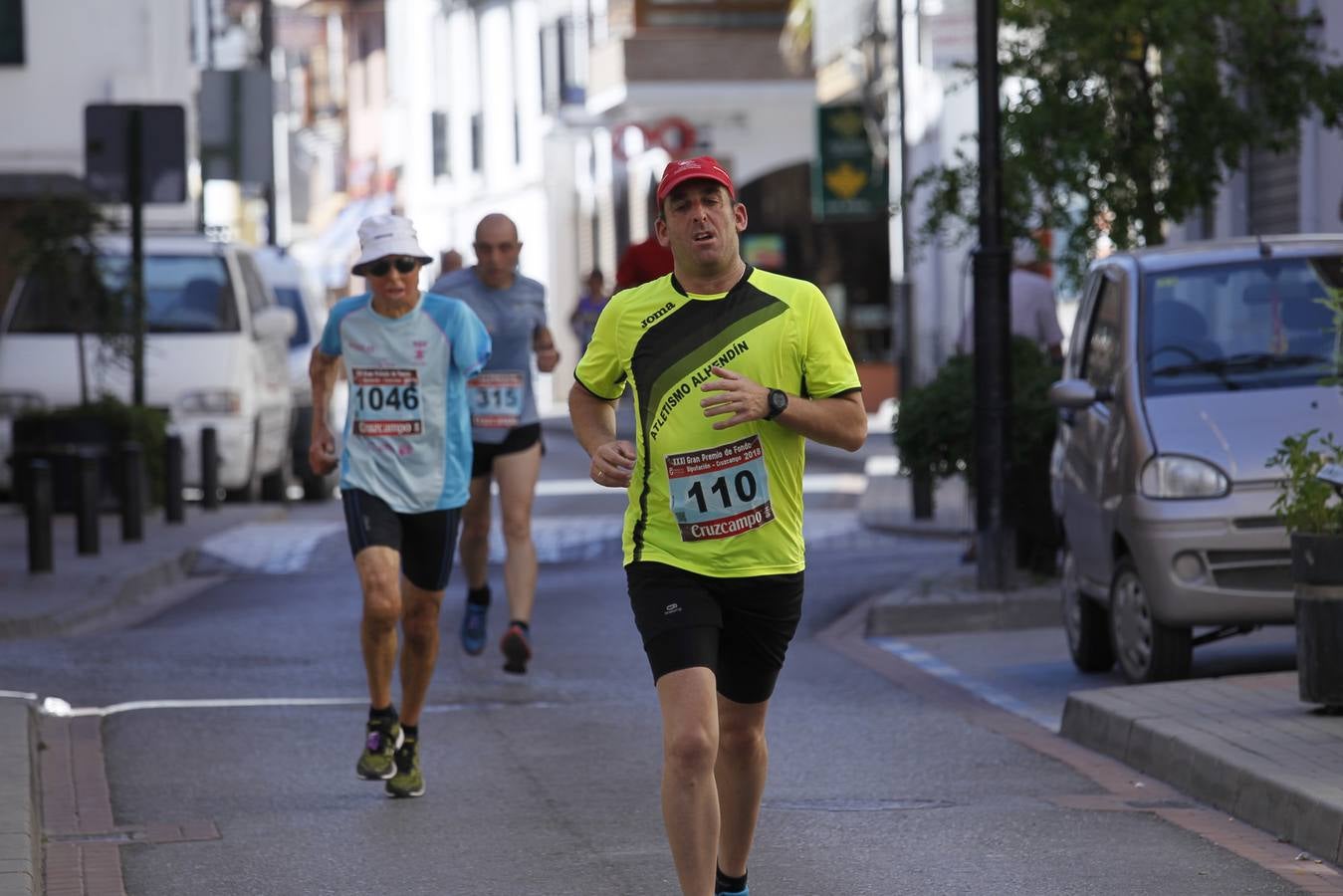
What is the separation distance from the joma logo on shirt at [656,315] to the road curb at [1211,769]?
2529 mm

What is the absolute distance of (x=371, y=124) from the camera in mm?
73312

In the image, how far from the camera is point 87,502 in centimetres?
1708

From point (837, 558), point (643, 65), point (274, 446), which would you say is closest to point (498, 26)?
point (643, 65)

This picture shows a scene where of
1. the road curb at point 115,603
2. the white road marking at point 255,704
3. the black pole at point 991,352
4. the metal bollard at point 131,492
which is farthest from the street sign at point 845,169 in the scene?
the white road marking at point 255,704

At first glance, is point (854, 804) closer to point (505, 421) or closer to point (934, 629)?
point (505, 421)

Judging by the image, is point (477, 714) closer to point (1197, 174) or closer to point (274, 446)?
point (1197, 174)

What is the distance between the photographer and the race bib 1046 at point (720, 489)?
6.32 metres

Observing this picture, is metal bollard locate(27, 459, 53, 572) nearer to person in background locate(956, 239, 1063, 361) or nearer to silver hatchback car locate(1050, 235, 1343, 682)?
person in background locate(956, 239, 1063, 361)

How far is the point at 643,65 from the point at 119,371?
77.0 ft

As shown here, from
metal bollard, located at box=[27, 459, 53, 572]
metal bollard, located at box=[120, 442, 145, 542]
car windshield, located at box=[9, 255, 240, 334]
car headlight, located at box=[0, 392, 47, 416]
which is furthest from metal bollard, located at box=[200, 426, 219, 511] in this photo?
metal bollard, located at box=[27, 459, 53, 572]

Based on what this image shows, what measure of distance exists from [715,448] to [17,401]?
1543 cm

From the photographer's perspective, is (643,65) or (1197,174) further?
(643,65)

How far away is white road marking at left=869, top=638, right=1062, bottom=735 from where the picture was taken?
35.5ft

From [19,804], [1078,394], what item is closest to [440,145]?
[1078,394]
